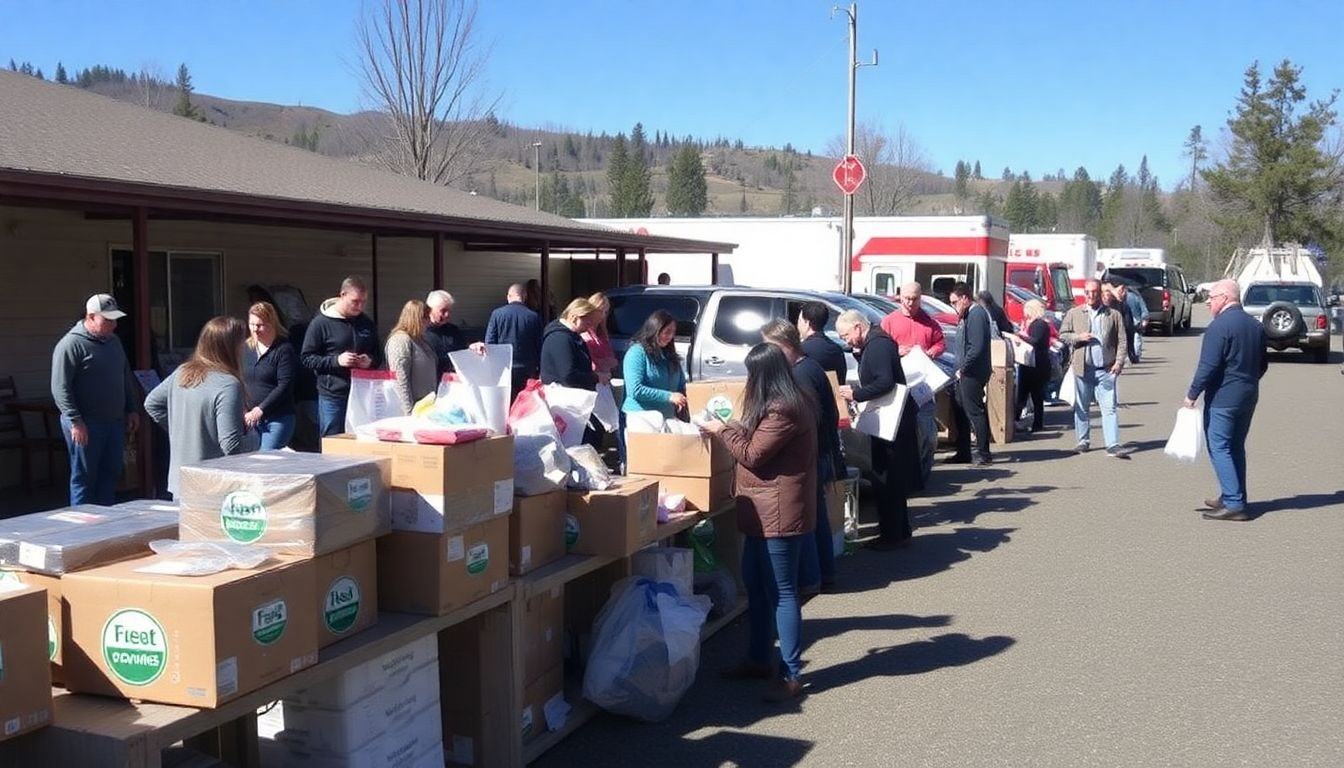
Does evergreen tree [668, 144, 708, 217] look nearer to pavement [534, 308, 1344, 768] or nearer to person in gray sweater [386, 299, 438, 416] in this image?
pavement [534, 308, 1344, 768]

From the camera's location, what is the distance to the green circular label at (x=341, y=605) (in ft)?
12.6

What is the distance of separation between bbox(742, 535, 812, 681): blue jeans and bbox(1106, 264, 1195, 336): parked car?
33.3 metres

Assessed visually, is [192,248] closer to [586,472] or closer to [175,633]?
[586,472]

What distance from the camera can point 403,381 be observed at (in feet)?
26.1

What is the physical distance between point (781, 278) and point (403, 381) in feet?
57.0

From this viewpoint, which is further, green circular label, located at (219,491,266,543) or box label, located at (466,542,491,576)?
box label, located at (466,542,491,576)

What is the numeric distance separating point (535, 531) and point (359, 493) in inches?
46.8

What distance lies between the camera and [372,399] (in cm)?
627

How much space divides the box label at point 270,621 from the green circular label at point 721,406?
13.4ft

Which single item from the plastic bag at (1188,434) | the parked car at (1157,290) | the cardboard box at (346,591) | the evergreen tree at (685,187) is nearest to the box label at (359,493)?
the cardboard box at (346,591)

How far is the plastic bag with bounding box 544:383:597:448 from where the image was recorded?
19.9 feet

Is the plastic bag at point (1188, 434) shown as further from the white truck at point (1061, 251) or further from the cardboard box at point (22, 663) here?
the white truck at point (1061, 251)

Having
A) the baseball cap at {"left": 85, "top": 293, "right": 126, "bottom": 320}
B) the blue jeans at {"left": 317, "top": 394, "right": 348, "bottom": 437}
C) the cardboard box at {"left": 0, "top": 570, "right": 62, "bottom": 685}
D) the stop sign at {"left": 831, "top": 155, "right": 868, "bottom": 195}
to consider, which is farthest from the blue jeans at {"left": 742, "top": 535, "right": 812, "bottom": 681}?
the stop sign at {"left": 831, "top": 155, "right": 868, "bottom": 195}

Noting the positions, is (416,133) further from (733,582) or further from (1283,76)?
(1283,76)
